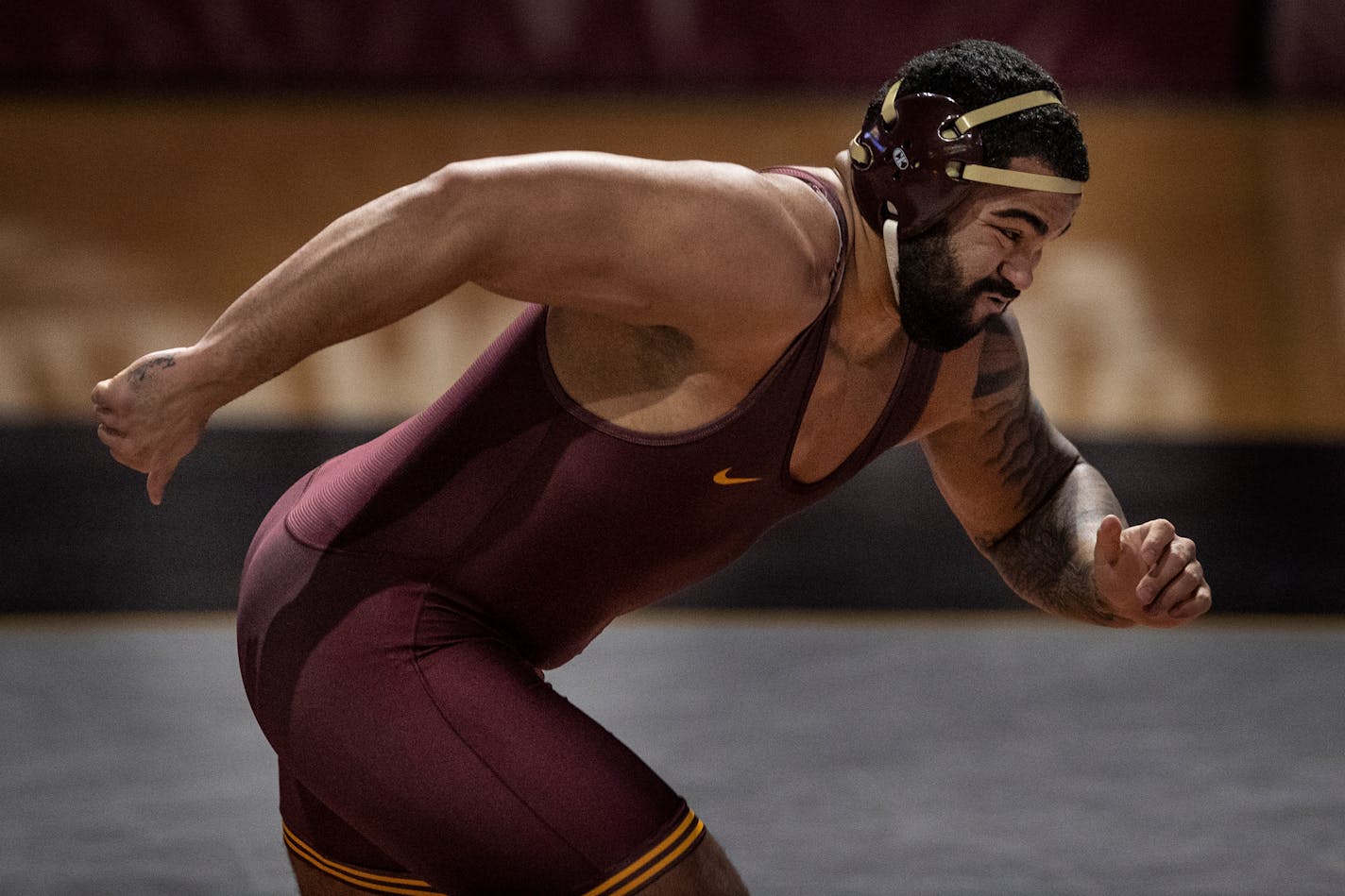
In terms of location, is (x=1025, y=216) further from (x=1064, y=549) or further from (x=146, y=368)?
(x=146, y=368)

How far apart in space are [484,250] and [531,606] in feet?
1.65

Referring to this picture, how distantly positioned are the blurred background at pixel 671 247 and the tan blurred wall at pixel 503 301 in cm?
2

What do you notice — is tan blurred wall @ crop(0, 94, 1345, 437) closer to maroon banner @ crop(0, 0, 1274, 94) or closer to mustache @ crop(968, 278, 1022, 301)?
maroon banner @ crop(0, 0, 1274, 94)

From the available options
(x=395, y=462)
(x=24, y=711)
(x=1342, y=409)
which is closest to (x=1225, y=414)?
(x=1342, y=409)

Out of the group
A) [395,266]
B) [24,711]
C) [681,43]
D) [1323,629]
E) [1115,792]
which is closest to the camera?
[395,266]

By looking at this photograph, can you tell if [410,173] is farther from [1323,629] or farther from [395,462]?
[395,462]

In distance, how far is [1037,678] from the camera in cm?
401

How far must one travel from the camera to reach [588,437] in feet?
6.85

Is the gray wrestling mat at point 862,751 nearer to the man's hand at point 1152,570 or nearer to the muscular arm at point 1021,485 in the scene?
the muscular arm at point 1021,485

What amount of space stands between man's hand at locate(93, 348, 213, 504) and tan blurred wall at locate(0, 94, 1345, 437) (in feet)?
10.8

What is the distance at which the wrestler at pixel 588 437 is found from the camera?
1956 mm

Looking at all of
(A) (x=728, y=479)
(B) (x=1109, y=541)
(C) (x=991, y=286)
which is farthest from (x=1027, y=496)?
(A) (x=728, y=479)

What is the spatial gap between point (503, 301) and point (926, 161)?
478 centimetres

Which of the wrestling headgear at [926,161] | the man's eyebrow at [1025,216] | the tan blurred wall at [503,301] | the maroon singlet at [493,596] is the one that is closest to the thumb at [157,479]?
the maroon singlet at [493,596]
